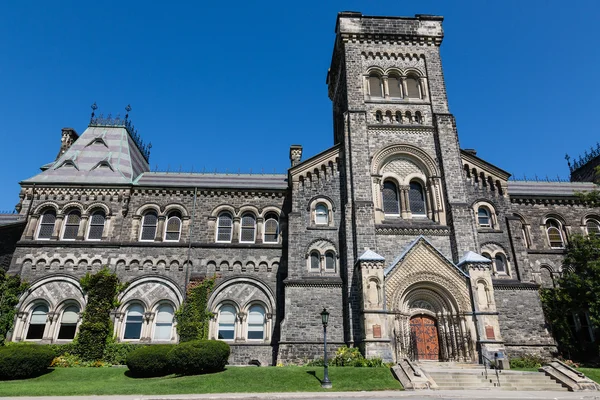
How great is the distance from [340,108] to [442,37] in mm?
8857

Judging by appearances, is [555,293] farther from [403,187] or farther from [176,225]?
[176,225]

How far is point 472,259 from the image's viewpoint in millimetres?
21500

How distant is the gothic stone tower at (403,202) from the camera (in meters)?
20.5

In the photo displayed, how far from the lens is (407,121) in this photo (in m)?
27.1

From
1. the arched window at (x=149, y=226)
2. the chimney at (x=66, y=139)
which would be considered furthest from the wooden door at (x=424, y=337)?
the chimney at (x=66, y=139)

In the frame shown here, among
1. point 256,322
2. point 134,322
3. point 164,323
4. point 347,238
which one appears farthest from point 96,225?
point 347,238

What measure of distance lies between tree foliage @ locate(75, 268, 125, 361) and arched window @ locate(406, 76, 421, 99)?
2274 centimetres

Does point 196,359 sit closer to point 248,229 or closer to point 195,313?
point 195,313

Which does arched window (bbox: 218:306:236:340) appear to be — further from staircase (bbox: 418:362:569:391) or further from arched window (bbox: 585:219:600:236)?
arched window (bbox: 585:219:600:236)

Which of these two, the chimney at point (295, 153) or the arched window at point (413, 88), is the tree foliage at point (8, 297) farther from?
the arched window at point (413, 88)

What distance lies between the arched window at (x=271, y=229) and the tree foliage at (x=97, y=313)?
9.26 metres

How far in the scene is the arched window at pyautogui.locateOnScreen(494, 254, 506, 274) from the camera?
24406 mm

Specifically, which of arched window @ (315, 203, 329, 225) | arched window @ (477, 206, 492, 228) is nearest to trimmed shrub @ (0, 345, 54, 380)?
arched window @ (315, 203, 329, 225)

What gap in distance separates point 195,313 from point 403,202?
14.2 m
